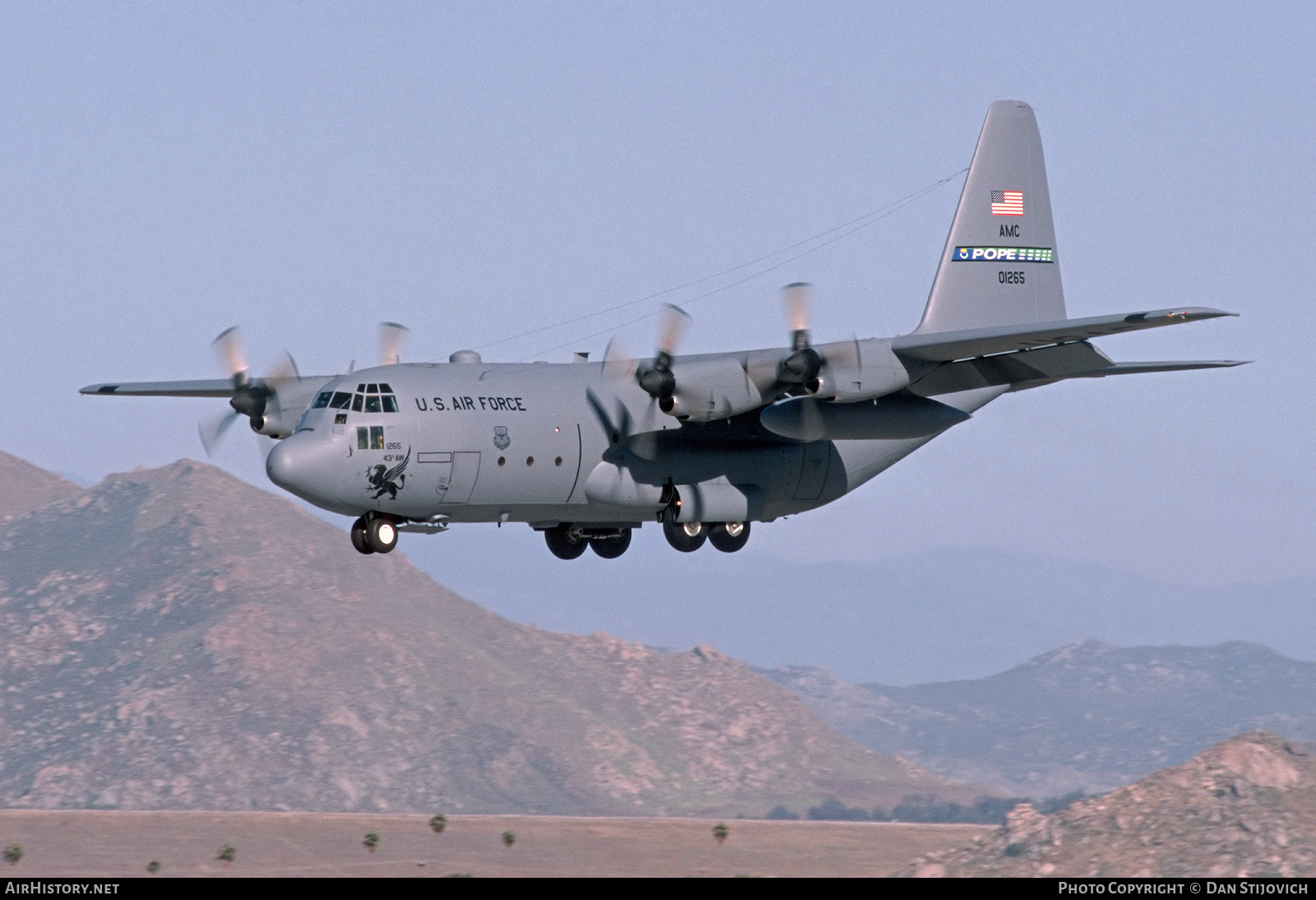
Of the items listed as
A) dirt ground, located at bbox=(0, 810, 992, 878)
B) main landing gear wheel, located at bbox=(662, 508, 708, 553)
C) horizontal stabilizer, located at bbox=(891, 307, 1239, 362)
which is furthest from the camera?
dirt ground, located at bbox=(0, 810, 992, 878)

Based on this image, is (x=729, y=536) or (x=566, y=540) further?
(x=566, y=540)

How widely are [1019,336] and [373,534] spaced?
11181 millimetres

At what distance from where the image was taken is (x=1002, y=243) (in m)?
37.2

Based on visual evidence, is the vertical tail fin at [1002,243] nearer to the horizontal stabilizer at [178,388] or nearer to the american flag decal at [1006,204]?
the american flag decal at [1006,204]

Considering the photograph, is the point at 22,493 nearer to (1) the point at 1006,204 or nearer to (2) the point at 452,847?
(2) the point at 452,847

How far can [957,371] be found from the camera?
31.4 meters

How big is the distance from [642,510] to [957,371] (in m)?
6.11

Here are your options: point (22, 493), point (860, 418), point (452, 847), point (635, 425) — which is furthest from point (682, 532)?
point (22, 493)

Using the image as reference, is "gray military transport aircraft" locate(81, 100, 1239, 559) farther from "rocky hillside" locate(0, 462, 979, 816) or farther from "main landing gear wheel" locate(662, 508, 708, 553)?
"rocky hillside" locate(0, 462, 979, 816)

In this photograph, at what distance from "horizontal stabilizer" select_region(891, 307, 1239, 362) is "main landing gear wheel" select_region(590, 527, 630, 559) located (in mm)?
7241

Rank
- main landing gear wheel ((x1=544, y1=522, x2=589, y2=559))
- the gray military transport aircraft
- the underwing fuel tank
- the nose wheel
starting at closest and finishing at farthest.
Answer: the gray military transport aircraft
the nose wheel
the underwing fuel tank
main landing gear wheel ((x1=544, y1=522, x2=589, y2=559))

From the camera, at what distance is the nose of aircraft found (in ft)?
92.7

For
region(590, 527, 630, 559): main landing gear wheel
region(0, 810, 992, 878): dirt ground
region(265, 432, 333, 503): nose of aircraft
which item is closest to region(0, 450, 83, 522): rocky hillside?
region(0, 810, 992, 878): dirt ground

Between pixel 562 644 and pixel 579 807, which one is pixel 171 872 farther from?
pixel 562 644
